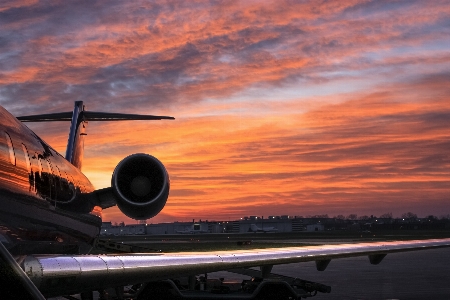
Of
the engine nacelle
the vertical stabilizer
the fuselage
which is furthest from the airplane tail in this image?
the fuselage

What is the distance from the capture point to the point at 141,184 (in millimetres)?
12555

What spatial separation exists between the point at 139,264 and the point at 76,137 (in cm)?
1193

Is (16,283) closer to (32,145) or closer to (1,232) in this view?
(1,232)

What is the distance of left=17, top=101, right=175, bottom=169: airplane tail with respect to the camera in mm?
18000

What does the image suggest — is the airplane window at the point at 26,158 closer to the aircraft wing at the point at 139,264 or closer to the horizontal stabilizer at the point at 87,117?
the aircraft wing at the point at 139,264

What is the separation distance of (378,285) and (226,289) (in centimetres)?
895

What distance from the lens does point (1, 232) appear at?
21.5 ft

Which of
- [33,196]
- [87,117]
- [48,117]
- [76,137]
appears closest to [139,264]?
[33,196]

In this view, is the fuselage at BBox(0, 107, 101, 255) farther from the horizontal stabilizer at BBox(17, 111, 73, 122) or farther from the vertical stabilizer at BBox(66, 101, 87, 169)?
the horizontal stabilizer at BBox(17, 111, 73, 122)

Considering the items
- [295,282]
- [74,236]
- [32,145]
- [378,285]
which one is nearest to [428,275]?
[378,285]

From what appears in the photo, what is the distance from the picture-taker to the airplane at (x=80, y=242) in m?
5.48

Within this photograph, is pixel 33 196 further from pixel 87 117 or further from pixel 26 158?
pixel 87 117

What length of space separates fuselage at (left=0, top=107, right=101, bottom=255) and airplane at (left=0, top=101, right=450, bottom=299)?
14 millimetres

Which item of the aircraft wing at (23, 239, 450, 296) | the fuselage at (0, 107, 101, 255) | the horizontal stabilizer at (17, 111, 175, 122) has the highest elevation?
the horizontal stabilizer at (17, 111, 175, 122)
